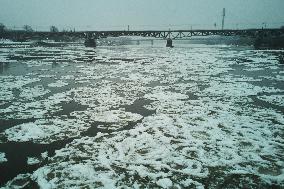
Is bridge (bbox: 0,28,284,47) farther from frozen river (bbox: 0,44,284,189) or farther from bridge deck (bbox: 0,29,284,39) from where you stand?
frozen river (bbox: 0,44,284,189)

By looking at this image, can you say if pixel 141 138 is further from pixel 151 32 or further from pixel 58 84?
pixel 151 32

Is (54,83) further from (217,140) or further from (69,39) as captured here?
(69,39)

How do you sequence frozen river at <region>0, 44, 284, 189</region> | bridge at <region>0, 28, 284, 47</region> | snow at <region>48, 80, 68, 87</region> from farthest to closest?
bridge at <region>0, 28, 284, 47</region> < snow at <region>48, 80, 68, 87</region> < frozen river at <region>0, 44, 284, 189</region>

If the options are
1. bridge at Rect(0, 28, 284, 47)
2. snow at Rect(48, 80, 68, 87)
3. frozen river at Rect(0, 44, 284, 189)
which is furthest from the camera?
bridge at Rect(0, 28, 284, 47)

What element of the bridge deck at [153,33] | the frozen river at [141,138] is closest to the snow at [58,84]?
the frozen river at [141,138]

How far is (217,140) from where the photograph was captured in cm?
727

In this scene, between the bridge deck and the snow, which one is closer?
the snow

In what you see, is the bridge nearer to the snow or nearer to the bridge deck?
the bridge deck

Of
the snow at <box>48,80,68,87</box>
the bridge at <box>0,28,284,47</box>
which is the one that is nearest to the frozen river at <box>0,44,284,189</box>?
the snow at <box>48,80,68,87</box>

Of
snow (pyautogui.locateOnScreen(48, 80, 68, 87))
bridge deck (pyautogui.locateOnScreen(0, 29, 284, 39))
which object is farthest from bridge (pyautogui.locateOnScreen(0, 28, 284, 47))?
snow (pyautogui.locateOnScreen(48, 80, 68, 87))

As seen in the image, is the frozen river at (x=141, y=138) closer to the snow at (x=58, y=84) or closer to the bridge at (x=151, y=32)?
the snow at (x=58, y=84)

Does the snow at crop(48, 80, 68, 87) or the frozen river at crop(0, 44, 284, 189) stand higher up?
the snow at crop(48, 80, 68, 87)

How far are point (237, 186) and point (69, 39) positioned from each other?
429 ft

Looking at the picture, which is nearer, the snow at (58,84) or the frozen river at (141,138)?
the frozen river at (141,138)
